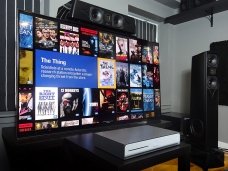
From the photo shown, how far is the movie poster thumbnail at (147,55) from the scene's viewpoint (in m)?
Answer: 1.85

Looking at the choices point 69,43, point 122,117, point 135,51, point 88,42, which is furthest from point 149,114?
point 69,43

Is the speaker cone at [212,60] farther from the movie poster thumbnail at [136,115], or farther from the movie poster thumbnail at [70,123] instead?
the movie poster thumbnail at [70,123]

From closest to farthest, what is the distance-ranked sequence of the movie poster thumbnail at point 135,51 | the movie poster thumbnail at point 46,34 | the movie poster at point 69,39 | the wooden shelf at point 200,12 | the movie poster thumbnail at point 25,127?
the movie poster thumbnail at point 25,127, the movie poster thumbnail at point 46,34, the movie poster at point 69,39, the movie poster thumbnail at point 135,51, the wooden shelf at point 200,12

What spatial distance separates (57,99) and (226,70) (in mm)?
1970

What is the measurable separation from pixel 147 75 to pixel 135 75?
0.15 meters

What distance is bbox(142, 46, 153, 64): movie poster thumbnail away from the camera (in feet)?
6.06

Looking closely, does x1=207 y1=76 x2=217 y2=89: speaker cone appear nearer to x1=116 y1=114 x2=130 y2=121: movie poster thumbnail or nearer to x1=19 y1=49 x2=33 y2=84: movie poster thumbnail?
x1=116 y1=114 x2=130 y2=121: movie poster thumbnail

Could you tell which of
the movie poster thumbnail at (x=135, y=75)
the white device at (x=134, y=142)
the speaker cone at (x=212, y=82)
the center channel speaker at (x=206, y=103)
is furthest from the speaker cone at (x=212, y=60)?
the white device at (x=134, y=142)

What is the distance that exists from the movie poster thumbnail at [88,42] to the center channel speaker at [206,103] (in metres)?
0.91

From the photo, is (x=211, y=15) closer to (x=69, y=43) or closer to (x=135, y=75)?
(x=135, y=75)

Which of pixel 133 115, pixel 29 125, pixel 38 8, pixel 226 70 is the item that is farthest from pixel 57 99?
pixel 226 70

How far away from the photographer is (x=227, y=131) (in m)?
2.30

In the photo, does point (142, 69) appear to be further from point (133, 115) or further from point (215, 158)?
point (215, 158)

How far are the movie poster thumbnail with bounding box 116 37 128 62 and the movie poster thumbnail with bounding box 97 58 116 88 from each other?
81 mm
